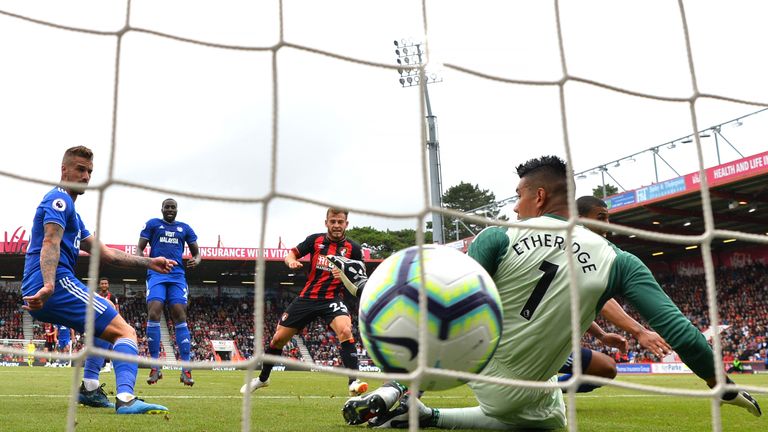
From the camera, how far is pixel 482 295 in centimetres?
266

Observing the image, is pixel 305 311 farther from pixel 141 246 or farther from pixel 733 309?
pixel 733 309


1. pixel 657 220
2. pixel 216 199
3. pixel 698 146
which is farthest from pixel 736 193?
pixel 216 199

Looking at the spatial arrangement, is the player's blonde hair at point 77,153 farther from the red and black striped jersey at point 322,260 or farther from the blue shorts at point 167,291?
the blue shorts at point 167,291

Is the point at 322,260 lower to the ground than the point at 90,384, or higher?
higher

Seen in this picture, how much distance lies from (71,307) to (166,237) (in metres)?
3.68

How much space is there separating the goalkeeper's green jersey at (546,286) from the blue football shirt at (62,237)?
217 centimetres

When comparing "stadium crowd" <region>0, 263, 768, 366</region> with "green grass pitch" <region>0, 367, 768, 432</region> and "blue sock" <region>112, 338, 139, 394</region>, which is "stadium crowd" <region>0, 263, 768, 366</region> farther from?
"blue sock" <region>112, 338, 139, 394</region>

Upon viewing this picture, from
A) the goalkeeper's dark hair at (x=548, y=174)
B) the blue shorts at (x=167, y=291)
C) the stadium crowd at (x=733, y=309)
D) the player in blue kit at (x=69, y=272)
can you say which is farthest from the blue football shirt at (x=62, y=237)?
the stadium crowd at (x=733, y=309)

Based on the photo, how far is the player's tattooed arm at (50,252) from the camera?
3.64 metres

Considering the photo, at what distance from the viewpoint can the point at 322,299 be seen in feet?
19.6

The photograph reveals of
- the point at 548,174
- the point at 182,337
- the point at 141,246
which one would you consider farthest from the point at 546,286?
the point at 182,337

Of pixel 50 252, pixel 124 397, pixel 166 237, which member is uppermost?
pixel 166 237

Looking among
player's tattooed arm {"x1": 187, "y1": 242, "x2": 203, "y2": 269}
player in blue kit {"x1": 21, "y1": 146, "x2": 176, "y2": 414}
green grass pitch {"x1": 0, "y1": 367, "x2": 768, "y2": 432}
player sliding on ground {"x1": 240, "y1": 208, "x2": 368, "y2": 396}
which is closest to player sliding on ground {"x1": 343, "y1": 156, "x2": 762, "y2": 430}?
green grass pitch {"x1": 0, "y1": 367, "x2": 768, "y2": 432}

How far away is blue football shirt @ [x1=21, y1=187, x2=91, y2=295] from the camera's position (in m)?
3.82
